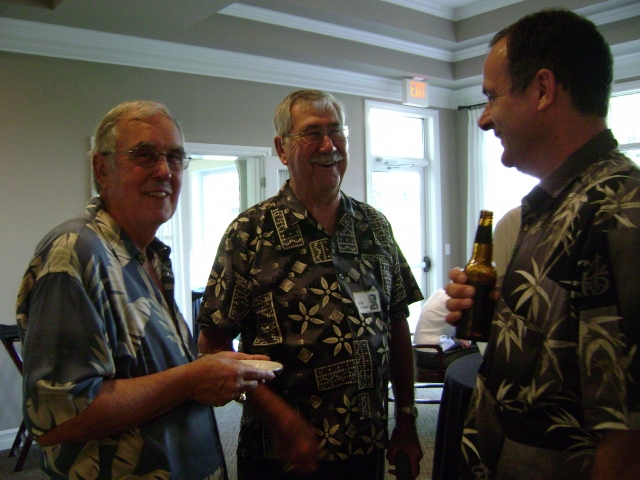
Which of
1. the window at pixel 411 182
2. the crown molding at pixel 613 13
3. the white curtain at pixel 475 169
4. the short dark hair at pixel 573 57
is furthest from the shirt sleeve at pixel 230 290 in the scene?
the white curtain at pixel 475 169

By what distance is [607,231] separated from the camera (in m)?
0.82

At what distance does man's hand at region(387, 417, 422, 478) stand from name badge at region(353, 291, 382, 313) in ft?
1.17

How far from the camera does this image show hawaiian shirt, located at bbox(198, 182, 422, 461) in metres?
1.42

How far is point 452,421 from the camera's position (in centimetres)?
214

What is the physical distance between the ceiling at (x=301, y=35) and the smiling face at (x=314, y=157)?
2180 millimetres

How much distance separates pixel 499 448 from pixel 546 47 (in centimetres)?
71

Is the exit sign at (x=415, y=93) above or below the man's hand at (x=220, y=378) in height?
above

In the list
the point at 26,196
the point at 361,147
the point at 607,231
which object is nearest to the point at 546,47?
the point at 607,231

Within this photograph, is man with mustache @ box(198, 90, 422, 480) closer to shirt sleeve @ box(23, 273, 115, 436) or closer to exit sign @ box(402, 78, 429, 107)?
shirt sleeve @ box(23, 273, 115, 436)

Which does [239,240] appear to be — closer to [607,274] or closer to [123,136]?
[123,136]

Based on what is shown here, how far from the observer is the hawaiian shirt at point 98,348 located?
0.94 meters

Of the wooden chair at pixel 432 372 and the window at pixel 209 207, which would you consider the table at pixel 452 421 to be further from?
the window at pixel 209 207

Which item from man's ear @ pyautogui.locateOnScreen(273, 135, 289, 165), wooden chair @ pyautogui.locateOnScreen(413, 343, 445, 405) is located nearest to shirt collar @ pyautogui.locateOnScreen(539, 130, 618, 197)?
man's ear @ pyautogui.locateOnScreen(273, 135, 289, 165)

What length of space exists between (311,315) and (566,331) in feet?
2.38
